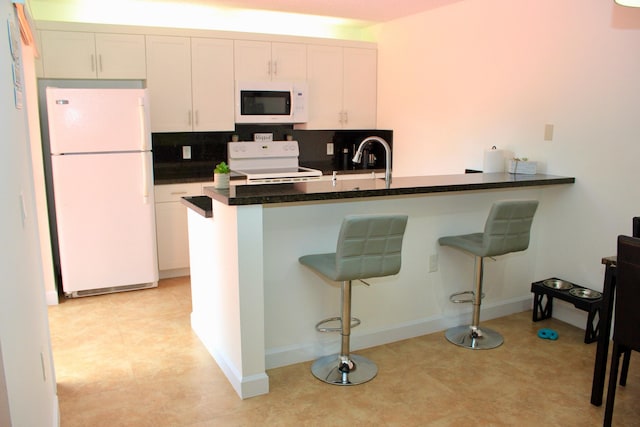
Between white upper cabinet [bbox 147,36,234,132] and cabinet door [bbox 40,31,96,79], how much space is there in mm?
495

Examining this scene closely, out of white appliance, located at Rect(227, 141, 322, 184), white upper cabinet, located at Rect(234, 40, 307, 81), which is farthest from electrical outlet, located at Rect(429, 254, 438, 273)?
white upper cabinet, located at Rect(234, 40, 307, 81)

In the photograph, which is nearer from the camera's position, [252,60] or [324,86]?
[252,60]

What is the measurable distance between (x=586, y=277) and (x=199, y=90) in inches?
145

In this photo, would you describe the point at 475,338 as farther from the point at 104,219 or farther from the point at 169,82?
the point at 169,82

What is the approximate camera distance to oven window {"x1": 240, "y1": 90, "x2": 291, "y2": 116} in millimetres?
5133

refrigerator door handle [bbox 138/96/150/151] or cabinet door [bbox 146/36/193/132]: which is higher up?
cabinet door [bbox 146/36/193/132]

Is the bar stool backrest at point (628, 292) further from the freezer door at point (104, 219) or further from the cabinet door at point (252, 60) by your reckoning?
the cabinet door at point (252, 60)

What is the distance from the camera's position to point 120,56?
4594mm

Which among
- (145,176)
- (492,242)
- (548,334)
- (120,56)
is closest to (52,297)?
(145,176)

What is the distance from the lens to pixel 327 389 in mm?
2830

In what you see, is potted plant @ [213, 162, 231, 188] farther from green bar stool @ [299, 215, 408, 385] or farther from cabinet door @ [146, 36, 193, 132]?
cabinet door @ [146, 36, 193, 132]

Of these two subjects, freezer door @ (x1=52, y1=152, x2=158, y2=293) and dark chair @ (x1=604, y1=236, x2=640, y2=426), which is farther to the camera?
freezer door @ (x1=52, y1=152, x2=158, y2=293)

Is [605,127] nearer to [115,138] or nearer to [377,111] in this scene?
[377,111]

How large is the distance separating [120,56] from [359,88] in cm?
246
